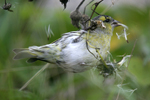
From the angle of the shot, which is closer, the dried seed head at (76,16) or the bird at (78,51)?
the dried seed head at (76,16)

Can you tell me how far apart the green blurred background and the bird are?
0.75ft

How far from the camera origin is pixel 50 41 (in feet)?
6.48

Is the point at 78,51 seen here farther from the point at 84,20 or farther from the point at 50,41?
the point at 50,41

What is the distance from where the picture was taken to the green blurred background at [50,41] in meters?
1.63

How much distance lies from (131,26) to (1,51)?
112cm

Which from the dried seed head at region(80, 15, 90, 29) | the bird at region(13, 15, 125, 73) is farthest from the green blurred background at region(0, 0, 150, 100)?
the dried seed head at region(80, 15, 90, 29)

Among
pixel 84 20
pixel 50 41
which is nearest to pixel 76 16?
pixel 84 20

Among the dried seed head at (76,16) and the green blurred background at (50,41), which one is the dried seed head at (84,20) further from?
the green blurred background at (50,41)

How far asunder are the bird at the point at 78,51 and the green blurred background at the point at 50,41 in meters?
0.23

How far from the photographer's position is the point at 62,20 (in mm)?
2066

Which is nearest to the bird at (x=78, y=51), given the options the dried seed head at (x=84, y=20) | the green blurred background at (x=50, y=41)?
the dried seed head at (x=84, y=20)

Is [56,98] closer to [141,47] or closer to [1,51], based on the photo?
[1,51]

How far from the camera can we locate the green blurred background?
1633 millimetres

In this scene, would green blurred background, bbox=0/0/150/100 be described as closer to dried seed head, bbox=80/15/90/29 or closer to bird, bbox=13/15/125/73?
bird, bbox=13/15/125/73
